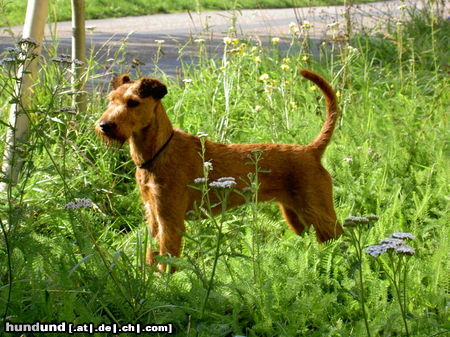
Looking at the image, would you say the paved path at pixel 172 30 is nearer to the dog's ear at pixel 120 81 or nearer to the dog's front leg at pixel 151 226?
the dog's ear at pixel 120 81

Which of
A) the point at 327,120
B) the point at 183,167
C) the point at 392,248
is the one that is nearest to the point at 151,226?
the point at 183,167

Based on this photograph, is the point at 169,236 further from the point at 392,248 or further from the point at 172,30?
the point at 172,30

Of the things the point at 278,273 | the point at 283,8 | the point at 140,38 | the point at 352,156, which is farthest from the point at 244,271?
the point at 283,8

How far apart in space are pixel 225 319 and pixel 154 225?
108 cm

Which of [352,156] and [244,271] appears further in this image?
[352,156]

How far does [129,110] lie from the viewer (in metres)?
3.28

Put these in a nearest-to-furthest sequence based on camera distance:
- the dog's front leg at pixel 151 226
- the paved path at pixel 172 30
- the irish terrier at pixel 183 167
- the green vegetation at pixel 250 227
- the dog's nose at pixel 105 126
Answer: the green vegetation at pixel 250 227 → the dog's nose at pixel 105 126 → the irish terrier at pixel 183 167 → the dog's front leg at pixel 151 226 → the paved path at pixel 172 30

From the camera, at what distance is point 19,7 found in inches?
491

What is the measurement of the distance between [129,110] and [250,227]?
82 cm

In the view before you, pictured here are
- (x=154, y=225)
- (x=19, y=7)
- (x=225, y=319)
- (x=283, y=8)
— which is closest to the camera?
(x=225, y=319)

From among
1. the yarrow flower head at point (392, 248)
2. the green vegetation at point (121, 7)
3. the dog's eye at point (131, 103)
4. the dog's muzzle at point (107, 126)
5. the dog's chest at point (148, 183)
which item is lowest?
the dog's chest at point (148, 183)

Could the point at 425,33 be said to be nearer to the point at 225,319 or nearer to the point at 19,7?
the point at 225,319

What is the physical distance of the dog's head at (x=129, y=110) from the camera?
10.5ft

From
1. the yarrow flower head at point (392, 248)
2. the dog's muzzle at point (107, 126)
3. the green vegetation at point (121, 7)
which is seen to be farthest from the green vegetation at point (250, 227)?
the green vegetation at point (121, 7)
